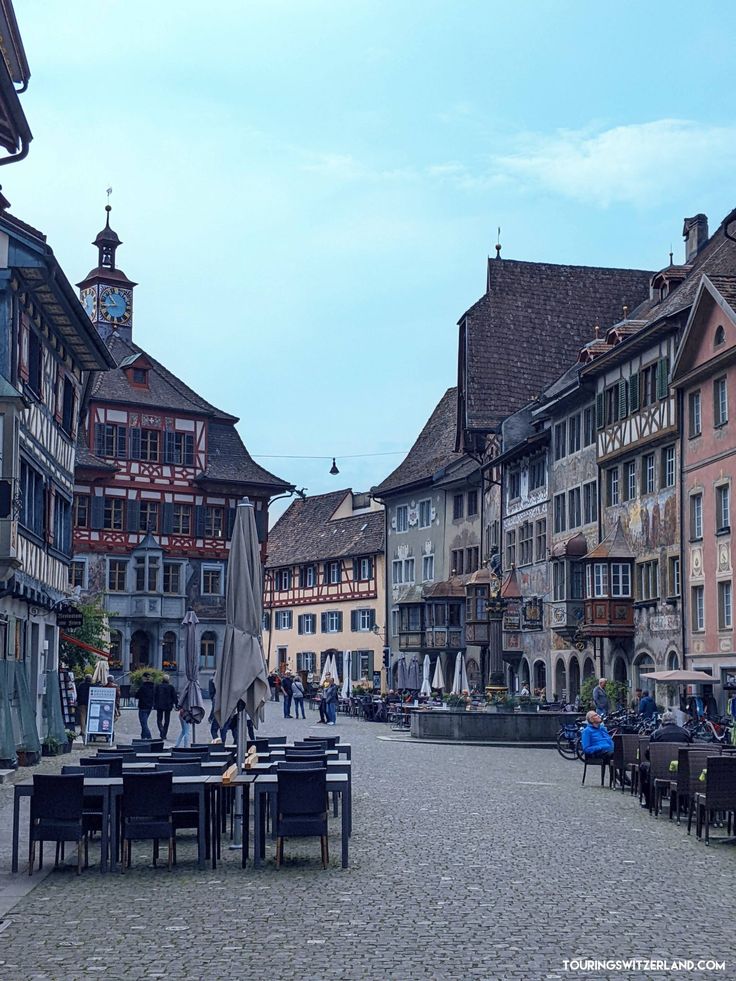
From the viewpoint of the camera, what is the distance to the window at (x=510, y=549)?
5423 cm

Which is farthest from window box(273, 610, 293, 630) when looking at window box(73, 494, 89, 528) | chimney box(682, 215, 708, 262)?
chimney box(682, 215, 708, 262)

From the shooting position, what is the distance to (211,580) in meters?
65.5

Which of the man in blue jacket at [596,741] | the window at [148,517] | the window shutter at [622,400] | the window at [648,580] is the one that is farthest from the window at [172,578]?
the man in blue jacket at [596,741]

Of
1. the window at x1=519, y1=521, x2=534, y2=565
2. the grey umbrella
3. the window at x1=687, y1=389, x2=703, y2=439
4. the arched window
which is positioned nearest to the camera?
the grey umbrella

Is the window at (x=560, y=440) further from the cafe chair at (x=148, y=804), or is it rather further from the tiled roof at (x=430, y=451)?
the cafe chair at (x=148, y=804)

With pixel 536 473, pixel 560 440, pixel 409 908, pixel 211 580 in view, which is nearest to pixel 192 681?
pixel 409 908

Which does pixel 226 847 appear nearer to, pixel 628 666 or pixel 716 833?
pixel 716 833

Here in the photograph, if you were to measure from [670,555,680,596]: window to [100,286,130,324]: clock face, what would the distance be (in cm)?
4169

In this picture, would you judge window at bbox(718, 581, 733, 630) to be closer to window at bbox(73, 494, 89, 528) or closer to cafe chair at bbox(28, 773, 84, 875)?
cafe chair at bbox(28, 773, 84, 875)

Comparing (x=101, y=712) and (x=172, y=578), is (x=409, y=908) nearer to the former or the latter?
(x=101, y=712)

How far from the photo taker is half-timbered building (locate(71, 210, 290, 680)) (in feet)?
207

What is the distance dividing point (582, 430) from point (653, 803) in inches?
1181

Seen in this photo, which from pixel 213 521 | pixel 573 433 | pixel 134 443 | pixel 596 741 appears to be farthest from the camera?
pixel 213 521

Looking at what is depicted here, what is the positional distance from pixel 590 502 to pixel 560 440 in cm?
387
